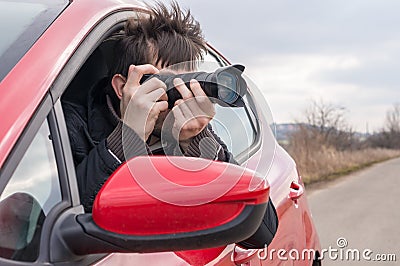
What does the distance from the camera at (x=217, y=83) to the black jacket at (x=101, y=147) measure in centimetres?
12

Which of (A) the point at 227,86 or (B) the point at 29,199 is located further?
(A) the point at 227,86

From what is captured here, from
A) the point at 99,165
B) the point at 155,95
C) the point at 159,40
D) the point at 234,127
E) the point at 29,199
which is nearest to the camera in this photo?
the point at 29,199

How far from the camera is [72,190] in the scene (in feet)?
3.75

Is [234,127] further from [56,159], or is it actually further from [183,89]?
[56,159]

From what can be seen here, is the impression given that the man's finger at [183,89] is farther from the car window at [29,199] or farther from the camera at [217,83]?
the car window at [29,199]

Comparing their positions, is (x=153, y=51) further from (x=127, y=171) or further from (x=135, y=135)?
(x=127, y=171)

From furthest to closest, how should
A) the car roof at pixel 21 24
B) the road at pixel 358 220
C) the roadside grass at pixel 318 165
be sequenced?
the roadside grass at pixel 318 165
the road at pixel 358 220
the car roof at pixel 21 24

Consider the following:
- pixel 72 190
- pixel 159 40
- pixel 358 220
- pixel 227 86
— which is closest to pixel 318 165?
pixel 358 220

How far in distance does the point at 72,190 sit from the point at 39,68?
0.24 metres

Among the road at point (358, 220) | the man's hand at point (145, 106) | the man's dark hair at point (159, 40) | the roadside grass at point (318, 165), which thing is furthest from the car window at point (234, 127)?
the roadside grass at point (318, 165)

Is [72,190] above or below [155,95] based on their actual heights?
below

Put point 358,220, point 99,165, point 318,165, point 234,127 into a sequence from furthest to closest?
point 318,165
point 358,220
point 234,127
point 99,165

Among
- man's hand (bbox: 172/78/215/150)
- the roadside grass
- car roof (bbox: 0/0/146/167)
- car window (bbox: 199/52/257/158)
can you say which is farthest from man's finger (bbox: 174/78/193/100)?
the roadside grass

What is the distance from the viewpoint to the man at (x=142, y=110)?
1.21 m
